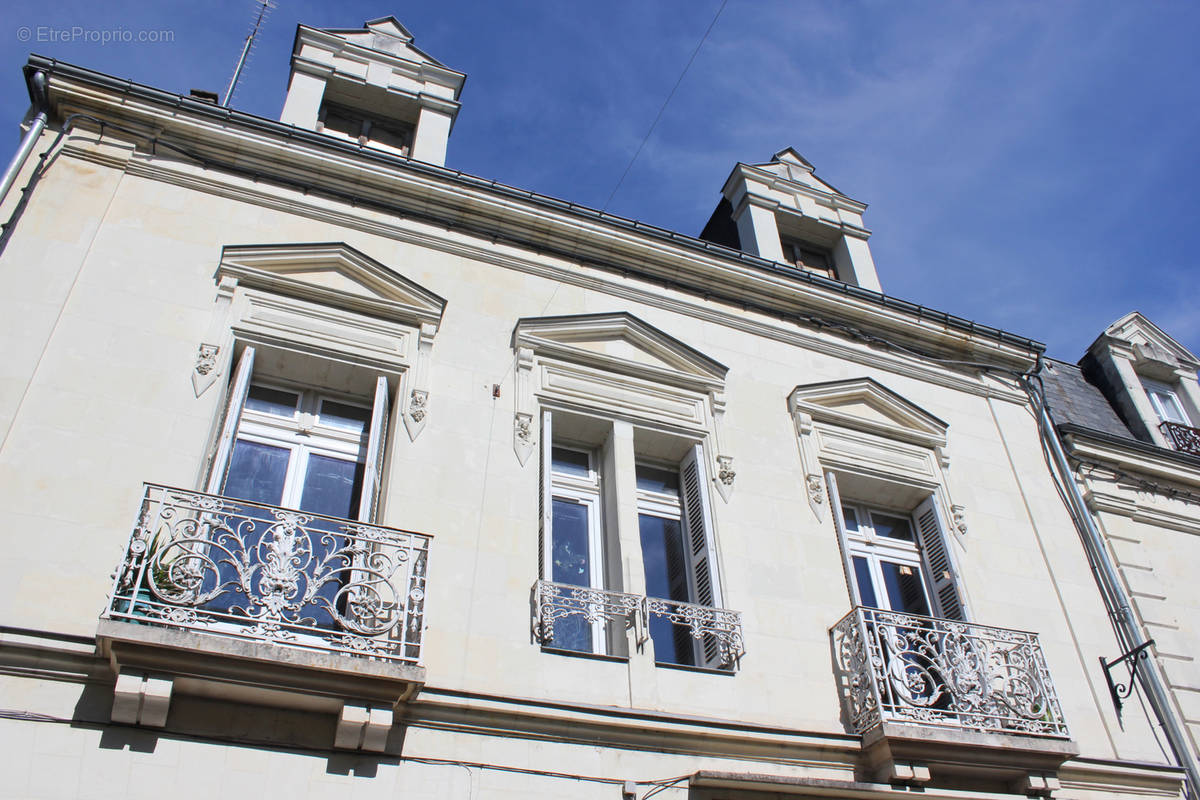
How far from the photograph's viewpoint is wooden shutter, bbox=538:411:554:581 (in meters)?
7.48

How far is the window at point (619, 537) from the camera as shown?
289 inches

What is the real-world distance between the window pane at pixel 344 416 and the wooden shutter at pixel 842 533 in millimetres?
4238

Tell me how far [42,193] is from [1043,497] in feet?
32.3

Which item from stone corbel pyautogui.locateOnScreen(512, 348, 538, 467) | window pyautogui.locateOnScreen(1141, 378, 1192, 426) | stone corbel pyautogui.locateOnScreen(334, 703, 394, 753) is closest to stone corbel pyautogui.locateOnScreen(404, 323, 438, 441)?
stone corbel pyautogui.locateOnScreen(512, 348, 538, 467)

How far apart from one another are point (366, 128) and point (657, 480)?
16.6 feet

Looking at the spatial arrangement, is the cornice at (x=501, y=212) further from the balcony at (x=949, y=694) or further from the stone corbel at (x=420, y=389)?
the balcony at (x=949, y=694)

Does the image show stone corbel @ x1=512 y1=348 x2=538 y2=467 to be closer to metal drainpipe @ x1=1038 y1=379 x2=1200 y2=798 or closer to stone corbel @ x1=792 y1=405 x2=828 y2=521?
stone corbel @ x1=792 y1=405 x2=828 y2=521

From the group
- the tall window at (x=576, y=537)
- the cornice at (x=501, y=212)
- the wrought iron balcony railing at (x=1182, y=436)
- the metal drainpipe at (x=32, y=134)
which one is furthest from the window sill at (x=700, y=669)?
the wrought iron balcony railing at (x=1182, y=436)

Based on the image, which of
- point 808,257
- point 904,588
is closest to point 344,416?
point 904,588

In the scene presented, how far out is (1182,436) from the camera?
12.2 meters

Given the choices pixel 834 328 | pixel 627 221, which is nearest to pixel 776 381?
pixel 834 328

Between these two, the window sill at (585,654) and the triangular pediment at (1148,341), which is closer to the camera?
the window sill at (585,654)

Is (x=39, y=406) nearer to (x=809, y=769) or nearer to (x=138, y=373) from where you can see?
(x=138, y=373)

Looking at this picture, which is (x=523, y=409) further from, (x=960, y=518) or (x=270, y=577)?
(x=960, y=518)
